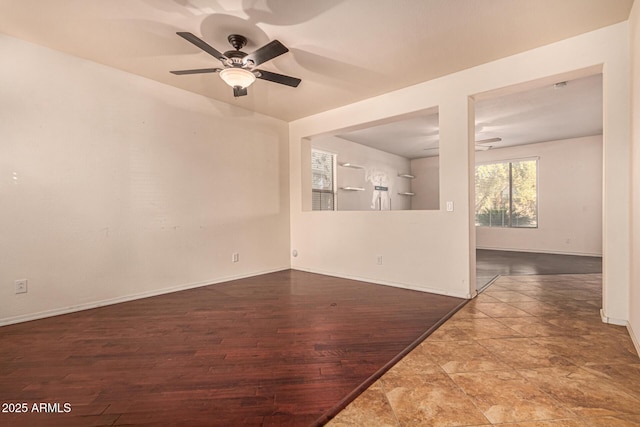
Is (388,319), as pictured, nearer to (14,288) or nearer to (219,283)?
(219,283)

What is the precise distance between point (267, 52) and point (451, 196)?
99.5 inches

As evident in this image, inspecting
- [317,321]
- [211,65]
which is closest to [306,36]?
[211,65]

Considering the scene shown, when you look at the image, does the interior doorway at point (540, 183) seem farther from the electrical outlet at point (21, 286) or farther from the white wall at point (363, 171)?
the electrical outlet at point (21, 286)

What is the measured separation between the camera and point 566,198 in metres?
6.72

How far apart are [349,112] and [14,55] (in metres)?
3.72

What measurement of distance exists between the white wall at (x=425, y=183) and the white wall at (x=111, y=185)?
5.94 meters

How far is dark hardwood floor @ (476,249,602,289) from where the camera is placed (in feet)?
15.6

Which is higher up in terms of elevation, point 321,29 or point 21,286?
point 321,29

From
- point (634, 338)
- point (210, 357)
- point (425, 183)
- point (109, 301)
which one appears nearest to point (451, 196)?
point (634, 338)

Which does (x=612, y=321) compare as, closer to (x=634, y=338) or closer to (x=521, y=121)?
(x=634, y=338)

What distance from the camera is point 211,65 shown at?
3.25 m

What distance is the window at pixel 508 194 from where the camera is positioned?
7199 mm

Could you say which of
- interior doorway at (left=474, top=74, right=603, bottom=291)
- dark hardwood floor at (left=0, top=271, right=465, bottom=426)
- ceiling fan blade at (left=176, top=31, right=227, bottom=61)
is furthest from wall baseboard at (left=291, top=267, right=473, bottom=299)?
ceiling fan blade at (left=176, top=31, right=227, bottom=61)

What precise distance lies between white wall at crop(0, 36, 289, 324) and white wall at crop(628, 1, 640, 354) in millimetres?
4244
